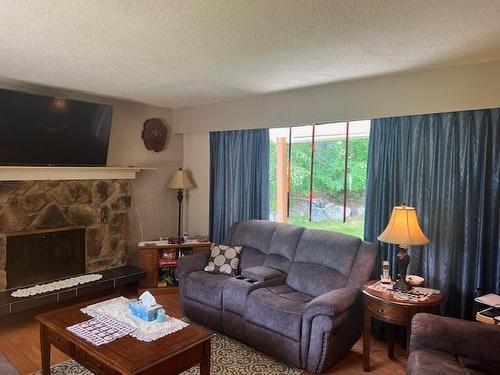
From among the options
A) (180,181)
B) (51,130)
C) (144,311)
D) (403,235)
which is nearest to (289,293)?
(403,235)

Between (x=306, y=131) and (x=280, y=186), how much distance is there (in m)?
0.73

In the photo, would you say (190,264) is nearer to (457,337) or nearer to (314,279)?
(314,279)

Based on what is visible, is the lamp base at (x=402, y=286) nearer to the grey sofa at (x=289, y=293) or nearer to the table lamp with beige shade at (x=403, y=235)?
the table lamp with beige shade at (x=403, y=235)

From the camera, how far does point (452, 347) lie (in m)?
2.21

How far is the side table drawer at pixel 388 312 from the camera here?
8.52 feet

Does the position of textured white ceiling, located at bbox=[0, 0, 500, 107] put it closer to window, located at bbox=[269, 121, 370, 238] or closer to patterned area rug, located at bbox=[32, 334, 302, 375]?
window, located at bbox=[269, 121, 370, 238]

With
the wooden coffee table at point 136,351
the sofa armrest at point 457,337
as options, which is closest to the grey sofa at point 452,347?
the sofa armrest at point 457,337

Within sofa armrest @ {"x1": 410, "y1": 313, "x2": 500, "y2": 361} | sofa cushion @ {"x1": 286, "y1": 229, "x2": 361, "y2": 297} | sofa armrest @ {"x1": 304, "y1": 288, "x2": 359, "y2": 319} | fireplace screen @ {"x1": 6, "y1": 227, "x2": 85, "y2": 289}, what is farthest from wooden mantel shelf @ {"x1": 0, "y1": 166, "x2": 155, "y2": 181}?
sofa armrest @ {"x1": 410, "y1": 313, "x2": 500, "y2": 361}

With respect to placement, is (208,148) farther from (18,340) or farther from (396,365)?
(396,365)

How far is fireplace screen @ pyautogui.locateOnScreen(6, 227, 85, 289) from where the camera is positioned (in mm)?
3709

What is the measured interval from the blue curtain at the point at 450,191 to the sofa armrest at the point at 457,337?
0.73 metres

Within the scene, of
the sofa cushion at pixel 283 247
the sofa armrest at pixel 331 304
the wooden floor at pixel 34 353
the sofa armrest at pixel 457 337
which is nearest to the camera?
the sofa armrest at pixel 457 337

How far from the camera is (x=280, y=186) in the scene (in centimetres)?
440

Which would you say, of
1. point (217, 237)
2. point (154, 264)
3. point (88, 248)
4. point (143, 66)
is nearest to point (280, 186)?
point (217, 237)
